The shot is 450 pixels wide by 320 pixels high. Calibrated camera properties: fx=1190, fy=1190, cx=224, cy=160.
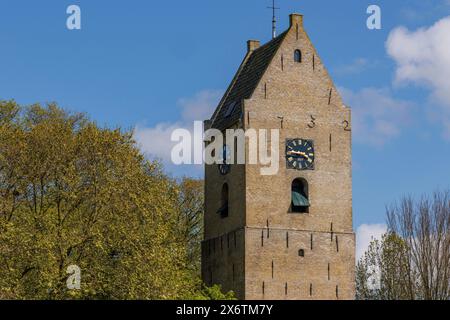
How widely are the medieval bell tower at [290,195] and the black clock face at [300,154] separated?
0.14ft

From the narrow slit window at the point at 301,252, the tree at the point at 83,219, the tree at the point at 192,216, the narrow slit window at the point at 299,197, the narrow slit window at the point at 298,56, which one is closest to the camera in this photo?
the tree at the point at 83,219

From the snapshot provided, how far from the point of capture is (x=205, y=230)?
185 feet

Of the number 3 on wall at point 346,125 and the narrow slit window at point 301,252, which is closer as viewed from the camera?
the narrow slit window at point 301,252

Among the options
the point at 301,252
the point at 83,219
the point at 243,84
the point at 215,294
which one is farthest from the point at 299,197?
the point at 83,219

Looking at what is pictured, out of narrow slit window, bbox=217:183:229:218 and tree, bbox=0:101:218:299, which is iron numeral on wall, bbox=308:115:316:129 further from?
tree, bbox=0:101:218:299

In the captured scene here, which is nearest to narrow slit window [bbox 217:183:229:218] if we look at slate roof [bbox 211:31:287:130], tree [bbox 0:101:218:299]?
slate roof [bbox 211:31:287:130]

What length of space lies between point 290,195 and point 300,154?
198 cm

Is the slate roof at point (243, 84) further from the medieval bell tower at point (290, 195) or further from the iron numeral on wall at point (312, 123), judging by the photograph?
the iron numeral on wall at point (312, 123)

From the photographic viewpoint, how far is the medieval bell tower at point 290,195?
50594 millimetres

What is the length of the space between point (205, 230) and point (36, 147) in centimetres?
1292

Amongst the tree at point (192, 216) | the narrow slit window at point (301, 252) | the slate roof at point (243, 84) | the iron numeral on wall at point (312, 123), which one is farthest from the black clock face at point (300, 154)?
the tree at point (192, 216)
